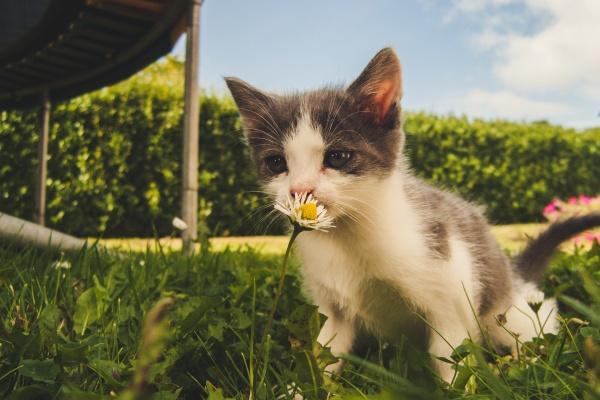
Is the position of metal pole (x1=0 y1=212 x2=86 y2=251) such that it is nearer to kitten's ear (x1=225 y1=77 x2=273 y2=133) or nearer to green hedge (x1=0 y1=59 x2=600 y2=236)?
kitten's ear (x1=225 y1=77 x2=273 y2=133)

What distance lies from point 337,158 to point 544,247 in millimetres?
1302

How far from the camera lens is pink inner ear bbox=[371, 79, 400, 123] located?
6.30ft

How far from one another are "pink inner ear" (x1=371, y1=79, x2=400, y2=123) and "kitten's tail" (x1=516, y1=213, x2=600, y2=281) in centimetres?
109

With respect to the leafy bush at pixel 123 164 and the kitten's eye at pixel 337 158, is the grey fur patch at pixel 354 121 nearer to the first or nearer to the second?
the kitten's eye at pixel 337 158

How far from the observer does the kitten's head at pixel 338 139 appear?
1.78m

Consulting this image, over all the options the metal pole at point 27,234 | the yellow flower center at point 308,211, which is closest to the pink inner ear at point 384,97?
the yellow flower center at point 308,211

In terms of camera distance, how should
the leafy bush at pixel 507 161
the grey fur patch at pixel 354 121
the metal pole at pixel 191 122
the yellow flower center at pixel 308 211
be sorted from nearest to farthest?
the yellow flower center at pixel 308 211, the grey fur patch at pixel 354 121, the metal pole at pixel 191 122, the leafy bush at pixel 507 161

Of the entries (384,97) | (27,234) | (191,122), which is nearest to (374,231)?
(384,97)

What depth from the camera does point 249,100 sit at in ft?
7.08

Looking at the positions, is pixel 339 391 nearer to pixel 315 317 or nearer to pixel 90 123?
pixel 315 317

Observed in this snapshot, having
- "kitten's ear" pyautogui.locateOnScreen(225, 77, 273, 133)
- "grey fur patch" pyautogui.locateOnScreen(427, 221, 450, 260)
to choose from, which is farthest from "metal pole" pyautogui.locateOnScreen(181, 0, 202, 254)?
"grey fur patch" pyautogui.locateOnScreen(427, 221, 450, 260)

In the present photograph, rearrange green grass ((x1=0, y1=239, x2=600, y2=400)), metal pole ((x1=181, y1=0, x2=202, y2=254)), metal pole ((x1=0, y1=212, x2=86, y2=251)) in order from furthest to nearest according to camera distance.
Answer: metal pole ((x1=181, y1=0, x2=202, y2=254)) < metal pole ((x1=0, y1=212, x2=86, y2=251)) < green grass ((x1=0, y1=239, x2=600, y2=400))

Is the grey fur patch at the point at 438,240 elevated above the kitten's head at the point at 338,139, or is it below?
below

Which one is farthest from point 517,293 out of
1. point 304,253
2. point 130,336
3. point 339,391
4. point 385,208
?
point 130,336
